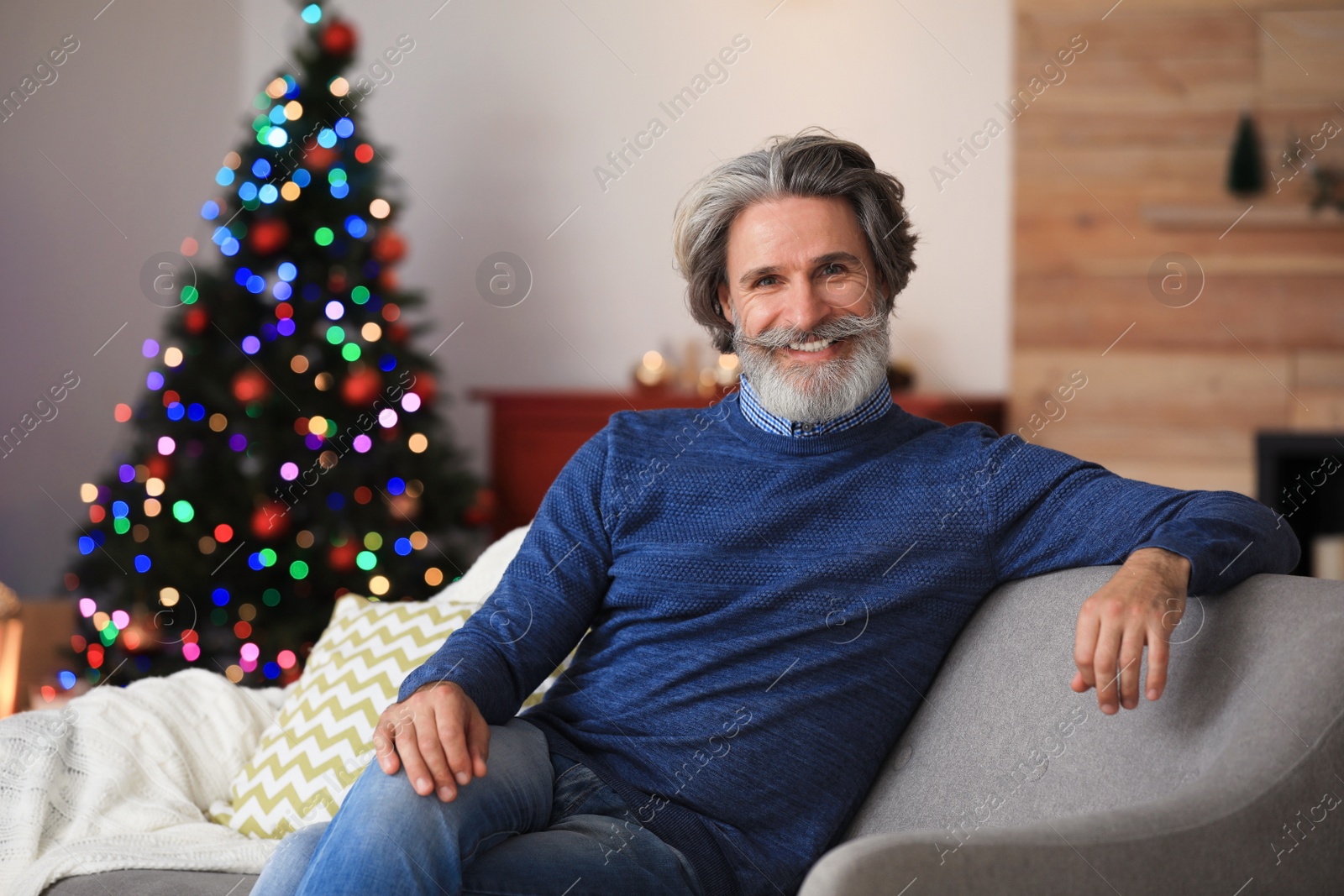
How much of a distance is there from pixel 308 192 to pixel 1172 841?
302 centimetres

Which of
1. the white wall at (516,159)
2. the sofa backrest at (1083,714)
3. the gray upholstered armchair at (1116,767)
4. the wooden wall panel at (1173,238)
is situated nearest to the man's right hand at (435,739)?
the gray upholstered armchair at (1116,767)

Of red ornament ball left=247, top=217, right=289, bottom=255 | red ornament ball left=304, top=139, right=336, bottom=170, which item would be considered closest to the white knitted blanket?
red ornament ball left=247, top=217, right=289, bottom=255

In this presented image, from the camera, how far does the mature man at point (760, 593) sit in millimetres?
1147

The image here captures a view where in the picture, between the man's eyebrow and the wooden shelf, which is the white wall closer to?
the wooden shelf

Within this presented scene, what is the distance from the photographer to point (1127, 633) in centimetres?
108

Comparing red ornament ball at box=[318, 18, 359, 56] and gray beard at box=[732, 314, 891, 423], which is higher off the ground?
red ornament ball at box=[318, 18, 359, 56]

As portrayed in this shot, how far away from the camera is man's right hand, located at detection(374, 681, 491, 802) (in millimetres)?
1131

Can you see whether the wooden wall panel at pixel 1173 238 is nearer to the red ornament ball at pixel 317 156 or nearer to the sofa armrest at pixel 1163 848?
the red ornament ball at pixel 317 156

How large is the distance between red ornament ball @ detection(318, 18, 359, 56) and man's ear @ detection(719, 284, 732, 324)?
2.23 m

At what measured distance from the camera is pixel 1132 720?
1.20m

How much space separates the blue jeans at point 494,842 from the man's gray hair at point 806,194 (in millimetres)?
703

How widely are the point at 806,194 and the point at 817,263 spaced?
0.09 meters

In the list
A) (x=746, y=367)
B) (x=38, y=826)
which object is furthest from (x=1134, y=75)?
(x=38, y=826)

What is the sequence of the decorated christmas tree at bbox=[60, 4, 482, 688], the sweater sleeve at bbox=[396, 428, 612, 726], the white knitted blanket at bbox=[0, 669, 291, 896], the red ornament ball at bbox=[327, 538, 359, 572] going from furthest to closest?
the red ornament ball at bbox=[327, 538, 359, 572] < the decorated christmas tree at bbox=[60, 4, 482, 688] < the white knitted blanket at bbox=[0, 669, 291, 896] < the sweater sleeve at bbox=[396, 428, 612, 726]
